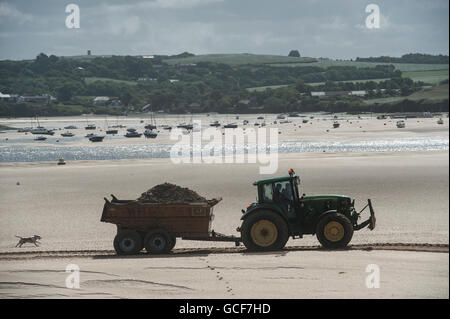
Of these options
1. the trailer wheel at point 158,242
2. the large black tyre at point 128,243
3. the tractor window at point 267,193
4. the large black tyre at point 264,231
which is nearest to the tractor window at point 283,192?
the tractor window at point 267,193

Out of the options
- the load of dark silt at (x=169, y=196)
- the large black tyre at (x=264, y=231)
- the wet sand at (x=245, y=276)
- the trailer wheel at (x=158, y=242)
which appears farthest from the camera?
the load of dark silt at (x=169, y=196)

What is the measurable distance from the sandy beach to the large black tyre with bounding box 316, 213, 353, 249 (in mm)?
828

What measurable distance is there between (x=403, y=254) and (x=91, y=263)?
294 inches

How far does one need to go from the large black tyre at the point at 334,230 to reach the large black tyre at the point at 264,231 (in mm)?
907

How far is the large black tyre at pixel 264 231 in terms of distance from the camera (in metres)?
17.0

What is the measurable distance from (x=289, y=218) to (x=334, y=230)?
1.18 m

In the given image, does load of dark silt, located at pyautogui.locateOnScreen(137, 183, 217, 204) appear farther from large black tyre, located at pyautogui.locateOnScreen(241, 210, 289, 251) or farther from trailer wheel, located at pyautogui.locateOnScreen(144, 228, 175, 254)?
large black tyre, located at pyautogui.locateOnScreen(241, 210, 289, 251)

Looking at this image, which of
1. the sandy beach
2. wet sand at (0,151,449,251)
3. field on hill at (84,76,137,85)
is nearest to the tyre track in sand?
the sandy beach

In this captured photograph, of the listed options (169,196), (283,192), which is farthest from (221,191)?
(283,192)

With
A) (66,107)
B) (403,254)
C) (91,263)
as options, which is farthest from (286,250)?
(66,107)

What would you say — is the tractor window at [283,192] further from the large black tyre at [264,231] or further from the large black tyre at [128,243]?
the large black tyre at [128,243]

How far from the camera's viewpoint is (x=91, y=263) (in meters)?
16.5

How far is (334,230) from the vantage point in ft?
56.4

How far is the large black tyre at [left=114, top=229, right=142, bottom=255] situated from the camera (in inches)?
712
